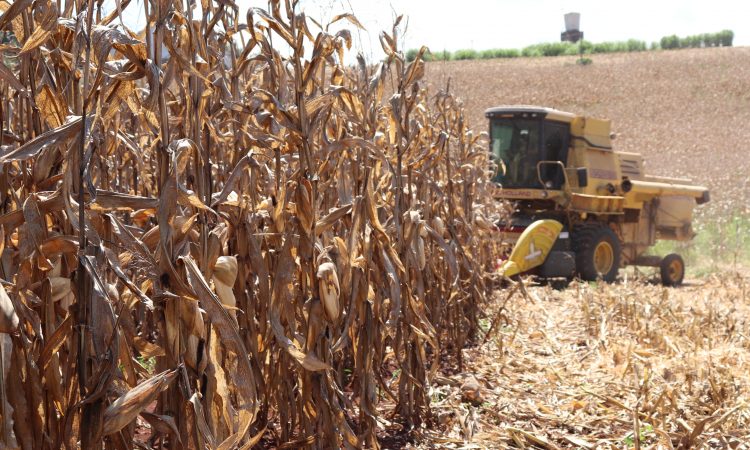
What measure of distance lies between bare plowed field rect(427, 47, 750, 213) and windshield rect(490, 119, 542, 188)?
12.1m

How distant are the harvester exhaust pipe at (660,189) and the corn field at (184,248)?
28.5 ft

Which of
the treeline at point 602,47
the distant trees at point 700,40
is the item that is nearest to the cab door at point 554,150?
the treeline at point 602,47

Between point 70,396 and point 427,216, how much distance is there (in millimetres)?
2737

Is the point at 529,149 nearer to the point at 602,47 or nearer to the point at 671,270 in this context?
the point at 671,270

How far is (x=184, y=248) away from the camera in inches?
71.4

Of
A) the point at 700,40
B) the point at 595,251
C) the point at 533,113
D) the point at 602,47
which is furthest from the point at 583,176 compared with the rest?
the point at 700,40

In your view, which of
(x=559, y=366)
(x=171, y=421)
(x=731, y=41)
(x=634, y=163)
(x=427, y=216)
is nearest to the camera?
(x=171, y=421)

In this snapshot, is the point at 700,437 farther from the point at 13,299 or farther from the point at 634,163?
the point at 634,163

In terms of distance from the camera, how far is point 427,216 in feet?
14.2

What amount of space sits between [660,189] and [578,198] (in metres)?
2.31

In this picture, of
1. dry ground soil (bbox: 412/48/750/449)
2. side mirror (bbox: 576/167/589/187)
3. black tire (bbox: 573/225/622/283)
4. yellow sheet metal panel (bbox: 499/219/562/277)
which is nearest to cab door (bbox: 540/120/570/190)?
side mirror (bbox: 576/167/589/187)

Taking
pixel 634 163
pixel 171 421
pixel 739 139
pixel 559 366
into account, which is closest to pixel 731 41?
pixel 739 139

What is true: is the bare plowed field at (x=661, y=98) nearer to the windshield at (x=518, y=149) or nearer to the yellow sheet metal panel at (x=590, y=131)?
the yellow sheet metal panel at (x=590, y=131)

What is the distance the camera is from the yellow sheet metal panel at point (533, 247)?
29.4 ft
